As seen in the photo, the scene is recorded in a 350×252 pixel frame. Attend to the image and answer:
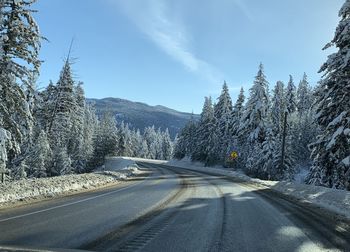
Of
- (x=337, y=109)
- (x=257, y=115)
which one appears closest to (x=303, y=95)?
(x=257, y=115)

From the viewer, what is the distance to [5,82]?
18.5 meters

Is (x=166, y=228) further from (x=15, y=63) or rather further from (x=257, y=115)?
(x=257, y=115)

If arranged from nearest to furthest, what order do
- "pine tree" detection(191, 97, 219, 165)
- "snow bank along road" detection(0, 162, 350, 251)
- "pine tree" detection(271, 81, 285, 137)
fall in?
"snow bank along road" detection(0, 162, 350, 251)
"pine tree" detection(271, 81, 285, 137)
"pine tree" detection(191, 97, 219, 165)

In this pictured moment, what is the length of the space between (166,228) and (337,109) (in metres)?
16.4

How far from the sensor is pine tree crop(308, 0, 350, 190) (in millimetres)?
21250

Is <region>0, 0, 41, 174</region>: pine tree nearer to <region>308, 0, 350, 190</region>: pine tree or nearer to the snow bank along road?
the snow bank along road

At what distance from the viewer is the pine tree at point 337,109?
21.2 m

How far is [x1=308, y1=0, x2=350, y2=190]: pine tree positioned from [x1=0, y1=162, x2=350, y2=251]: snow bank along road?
839cm

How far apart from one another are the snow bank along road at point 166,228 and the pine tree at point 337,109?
8389 millimetres

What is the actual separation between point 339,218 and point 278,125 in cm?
5289

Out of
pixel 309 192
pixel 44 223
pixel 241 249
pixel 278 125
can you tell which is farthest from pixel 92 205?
pixel 278 125

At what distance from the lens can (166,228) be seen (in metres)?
9.46

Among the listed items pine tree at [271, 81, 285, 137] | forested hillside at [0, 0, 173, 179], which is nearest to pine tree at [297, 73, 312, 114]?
pine tree at [271, 81, 285, 137]

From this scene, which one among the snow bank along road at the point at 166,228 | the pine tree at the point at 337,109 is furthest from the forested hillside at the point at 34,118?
the pine tree at the point at 337,109
